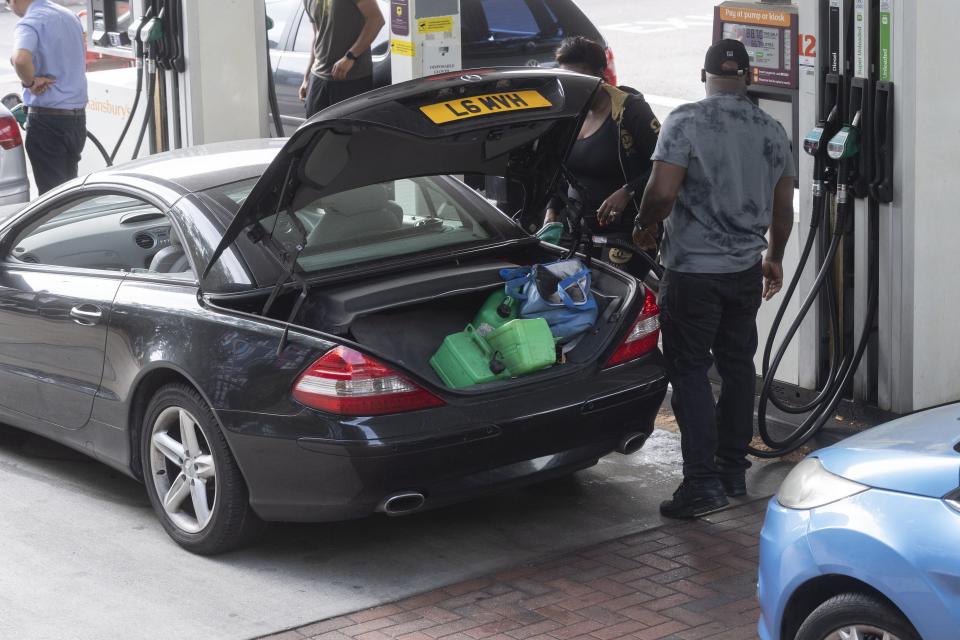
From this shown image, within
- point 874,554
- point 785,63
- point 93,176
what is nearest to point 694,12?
point 785,63

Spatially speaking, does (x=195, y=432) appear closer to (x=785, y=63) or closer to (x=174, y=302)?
(x=174, y=302)

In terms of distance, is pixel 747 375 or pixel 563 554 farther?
pixel 747 375

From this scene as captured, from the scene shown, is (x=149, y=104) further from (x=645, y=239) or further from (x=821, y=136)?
(x=821, y=136)

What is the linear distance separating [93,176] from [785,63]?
3.25 metres

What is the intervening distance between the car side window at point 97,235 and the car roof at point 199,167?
0.13m

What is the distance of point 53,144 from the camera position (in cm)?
1045

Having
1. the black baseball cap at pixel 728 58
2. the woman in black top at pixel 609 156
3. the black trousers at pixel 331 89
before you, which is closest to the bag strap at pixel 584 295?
the woman in black top at pixel 609 156

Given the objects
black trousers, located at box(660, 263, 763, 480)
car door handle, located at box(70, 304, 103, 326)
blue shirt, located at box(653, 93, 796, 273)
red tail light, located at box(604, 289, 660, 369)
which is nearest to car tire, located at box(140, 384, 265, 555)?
car door handle, located at box(70, 304, 103, 326)

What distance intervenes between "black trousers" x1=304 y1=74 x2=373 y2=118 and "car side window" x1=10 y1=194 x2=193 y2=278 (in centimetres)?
393

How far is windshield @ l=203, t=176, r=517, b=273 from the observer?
566 centimetres

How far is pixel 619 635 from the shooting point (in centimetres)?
478

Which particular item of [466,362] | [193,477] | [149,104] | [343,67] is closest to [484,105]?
[466,362]

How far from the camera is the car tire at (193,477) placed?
5.35 m

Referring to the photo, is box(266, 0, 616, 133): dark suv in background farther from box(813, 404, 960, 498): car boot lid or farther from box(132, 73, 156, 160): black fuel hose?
box(813, 404, 960, 498): car boot lid
